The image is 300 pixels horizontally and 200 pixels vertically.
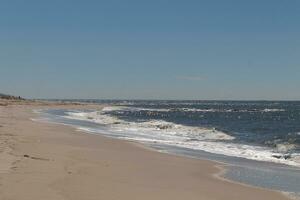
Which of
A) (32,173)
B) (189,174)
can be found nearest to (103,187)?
(32,173)

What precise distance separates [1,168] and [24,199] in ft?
10.7

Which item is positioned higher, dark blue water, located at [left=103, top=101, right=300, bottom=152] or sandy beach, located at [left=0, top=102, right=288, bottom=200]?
sandy beach, located at [left=0, top=102, right=288, bottom=200]

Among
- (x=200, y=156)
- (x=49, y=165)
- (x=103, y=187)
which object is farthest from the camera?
(x=200, y=156)

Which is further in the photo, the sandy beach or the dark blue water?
the dark blue water

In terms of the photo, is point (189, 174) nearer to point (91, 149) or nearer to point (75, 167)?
point (75, 167)

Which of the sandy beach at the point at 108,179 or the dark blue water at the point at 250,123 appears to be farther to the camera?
the dark blue water at the point at 250,123

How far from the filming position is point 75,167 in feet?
48.6

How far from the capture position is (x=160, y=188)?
12.5 metres

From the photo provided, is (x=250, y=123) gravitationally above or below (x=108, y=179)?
below

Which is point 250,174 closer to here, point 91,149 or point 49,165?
point 49,165

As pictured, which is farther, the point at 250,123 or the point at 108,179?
the point at 250,123

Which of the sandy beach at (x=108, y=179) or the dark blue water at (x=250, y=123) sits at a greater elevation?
the sandy beach at (x=108, y=179)

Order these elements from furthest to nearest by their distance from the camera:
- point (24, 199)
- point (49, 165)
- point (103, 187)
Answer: point (49, 165)
point (103, 187)
point (24, 199)

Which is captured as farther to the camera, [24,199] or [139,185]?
[139,185]
